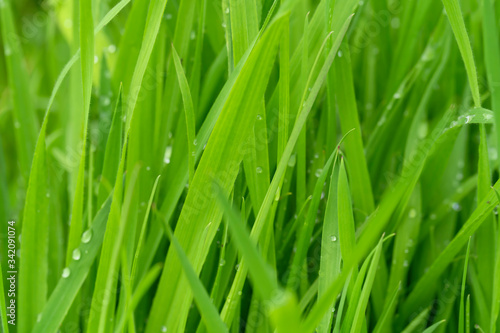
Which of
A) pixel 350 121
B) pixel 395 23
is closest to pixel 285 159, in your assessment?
pixel 350 121

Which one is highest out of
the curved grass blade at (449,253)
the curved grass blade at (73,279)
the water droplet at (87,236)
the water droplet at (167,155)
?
the water droplet at (167,155)

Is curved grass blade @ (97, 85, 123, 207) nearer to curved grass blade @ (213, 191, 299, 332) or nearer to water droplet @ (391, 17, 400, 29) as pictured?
curved grass blade @ (213, 191, 299, 332)

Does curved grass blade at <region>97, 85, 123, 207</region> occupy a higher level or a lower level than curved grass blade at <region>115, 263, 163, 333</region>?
higher

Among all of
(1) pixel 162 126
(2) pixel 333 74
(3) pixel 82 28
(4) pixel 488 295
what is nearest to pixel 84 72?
(3) pixel 82 28

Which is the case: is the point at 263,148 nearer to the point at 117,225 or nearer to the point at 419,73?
the point at 117,225

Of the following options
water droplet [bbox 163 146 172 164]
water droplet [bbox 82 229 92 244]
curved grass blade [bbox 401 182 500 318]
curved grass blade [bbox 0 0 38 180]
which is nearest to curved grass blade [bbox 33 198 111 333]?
water droplet [bbox 82 229 92 244]

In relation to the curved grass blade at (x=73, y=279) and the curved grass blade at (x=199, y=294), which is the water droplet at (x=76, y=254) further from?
the curved grass blade at (x=199, y=294)

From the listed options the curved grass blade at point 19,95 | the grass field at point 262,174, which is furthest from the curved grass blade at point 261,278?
the curved grass blade at point 19,95

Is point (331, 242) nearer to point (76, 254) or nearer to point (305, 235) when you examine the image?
point (305, 235)
